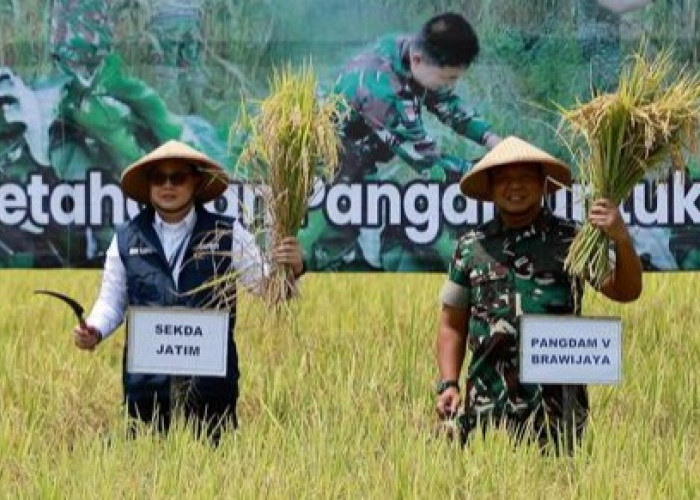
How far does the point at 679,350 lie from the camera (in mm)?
4844

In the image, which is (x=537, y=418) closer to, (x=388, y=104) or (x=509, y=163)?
(x=509, y=163)

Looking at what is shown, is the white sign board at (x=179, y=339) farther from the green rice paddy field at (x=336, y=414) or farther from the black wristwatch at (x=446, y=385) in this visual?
the black wristwatch at (x=446, y=385)

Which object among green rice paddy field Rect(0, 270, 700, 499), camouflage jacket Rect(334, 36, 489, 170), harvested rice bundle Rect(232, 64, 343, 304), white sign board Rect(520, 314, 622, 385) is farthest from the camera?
camouflage jacket Rect(334, 36, 489, 170)

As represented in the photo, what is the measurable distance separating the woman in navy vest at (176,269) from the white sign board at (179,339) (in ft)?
0.26

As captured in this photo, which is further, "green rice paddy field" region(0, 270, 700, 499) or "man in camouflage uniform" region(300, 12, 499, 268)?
"man in camouflage uniform" region(300, 12, 499, 268)

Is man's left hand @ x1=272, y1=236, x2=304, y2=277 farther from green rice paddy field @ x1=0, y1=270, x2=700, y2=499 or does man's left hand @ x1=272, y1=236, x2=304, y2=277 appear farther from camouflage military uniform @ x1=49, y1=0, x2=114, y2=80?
camouflage military uniform @ x1=49, y1=0, x2=114, y2=80

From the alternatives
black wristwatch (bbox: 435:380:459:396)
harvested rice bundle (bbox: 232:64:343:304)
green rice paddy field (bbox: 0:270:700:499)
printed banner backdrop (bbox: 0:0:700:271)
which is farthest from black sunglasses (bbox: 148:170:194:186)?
printed banner backdrop (bbox: 0:0:700:271)

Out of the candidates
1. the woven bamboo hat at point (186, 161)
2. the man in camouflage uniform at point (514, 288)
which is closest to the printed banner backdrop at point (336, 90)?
the woven bamboo hat at point (186, 161)

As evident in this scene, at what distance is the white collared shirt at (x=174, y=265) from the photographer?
366cm

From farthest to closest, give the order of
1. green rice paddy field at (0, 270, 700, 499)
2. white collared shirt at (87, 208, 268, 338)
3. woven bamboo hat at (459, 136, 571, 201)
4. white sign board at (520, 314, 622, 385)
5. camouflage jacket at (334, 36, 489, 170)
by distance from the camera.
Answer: camouflage jacket at (334, 36, 489, 170) → white collared shirt at (87, 208, 268, 338) → woven bamboo hat at (459, 136, 571, 201) → white sign board at (520, 314, 622, 385) → green rice paddy field at (0, 270, 700, 499)

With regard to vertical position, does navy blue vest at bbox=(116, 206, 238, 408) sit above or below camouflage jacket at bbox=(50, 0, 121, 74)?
below

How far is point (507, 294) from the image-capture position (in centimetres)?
347

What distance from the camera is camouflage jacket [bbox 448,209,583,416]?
3.47 m

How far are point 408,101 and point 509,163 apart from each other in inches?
62.6
